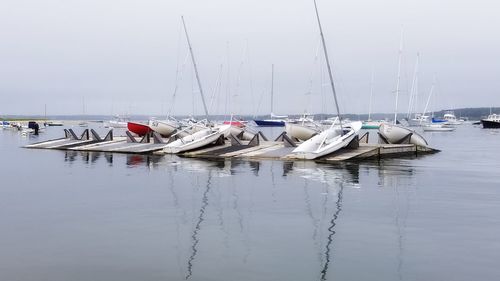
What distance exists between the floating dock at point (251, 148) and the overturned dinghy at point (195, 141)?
49cm

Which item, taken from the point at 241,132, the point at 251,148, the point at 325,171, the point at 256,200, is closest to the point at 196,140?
the point at 251,148

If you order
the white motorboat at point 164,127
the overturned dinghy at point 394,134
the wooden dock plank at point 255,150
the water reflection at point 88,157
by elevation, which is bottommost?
the water reflection at point 88,157

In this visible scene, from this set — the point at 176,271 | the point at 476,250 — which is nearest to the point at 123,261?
the point at 176,271

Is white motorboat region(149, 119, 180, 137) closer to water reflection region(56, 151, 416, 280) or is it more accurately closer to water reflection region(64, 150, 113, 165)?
water reflection region(64, 150, 113, 165)

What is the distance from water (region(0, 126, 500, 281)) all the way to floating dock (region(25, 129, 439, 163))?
9700 millimetres

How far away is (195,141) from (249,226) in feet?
100

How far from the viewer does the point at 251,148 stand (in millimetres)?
46531

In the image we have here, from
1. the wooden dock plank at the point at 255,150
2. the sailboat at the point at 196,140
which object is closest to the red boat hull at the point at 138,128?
the wooden dock plank at the point at 255,150

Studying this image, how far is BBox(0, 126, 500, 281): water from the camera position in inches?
Result: 472

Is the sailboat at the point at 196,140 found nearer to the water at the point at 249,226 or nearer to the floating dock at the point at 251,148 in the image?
the floating dock at the point at 251,148

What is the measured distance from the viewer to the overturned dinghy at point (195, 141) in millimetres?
46188

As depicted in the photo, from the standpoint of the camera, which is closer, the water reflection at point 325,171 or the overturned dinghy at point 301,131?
the water reflection at point 325,171

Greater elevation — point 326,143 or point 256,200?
point 326,143

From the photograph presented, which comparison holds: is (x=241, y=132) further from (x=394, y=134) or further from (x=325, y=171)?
(x=325, y=171)
